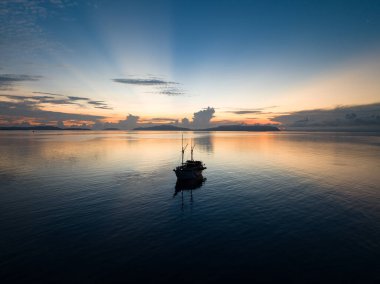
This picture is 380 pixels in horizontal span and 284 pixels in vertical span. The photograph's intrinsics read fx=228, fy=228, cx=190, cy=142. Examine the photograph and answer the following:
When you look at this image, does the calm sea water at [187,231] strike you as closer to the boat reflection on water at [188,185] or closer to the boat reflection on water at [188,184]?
the boat reflection on water at [188,185]

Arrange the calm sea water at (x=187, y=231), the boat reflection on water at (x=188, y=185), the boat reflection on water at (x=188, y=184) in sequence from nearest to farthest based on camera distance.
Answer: the calm sea water at (x=187, y=231) < the boat reflection on water at (x=188, y=185) < the boat reflection on water at (x=188, y=184)

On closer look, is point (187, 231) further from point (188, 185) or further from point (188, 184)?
point (188, 184)

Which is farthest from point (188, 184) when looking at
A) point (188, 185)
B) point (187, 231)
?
point (187, 231)

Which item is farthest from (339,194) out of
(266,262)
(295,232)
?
(266,262)

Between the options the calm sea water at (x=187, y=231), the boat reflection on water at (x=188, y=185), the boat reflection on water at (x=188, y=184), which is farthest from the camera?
the boat reflection on water at (x=188, y=184)

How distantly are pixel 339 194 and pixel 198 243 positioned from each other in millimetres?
41749

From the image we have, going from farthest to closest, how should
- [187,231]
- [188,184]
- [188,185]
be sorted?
[188,184] → [188,185] → [187,231]

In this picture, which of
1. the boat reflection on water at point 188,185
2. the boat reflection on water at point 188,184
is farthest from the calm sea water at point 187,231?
the boat reflection on water at point 188,184

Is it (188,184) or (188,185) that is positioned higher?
→ (188,184)

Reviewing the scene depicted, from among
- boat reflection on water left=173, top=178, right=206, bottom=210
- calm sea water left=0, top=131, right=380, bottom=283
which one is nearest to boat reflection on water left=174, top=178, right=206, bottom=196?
boat reflection on water left=173, top=178, right=206, bottom=210

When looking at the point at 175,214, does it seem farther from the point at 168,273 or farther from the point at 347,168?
the point at 347,168

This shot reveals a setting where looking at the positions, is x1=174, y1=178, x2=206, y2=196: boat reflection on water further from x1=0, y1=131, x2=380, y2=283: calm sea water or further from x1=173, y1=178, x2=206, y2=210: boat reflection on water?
x1=0, y1=131, x2=380, y2=283: calm sea water

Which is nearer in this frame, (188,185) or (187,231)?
(187,231)

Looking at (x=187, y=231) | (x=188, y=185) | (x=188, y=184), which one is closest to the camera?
(x=187, y=231)
